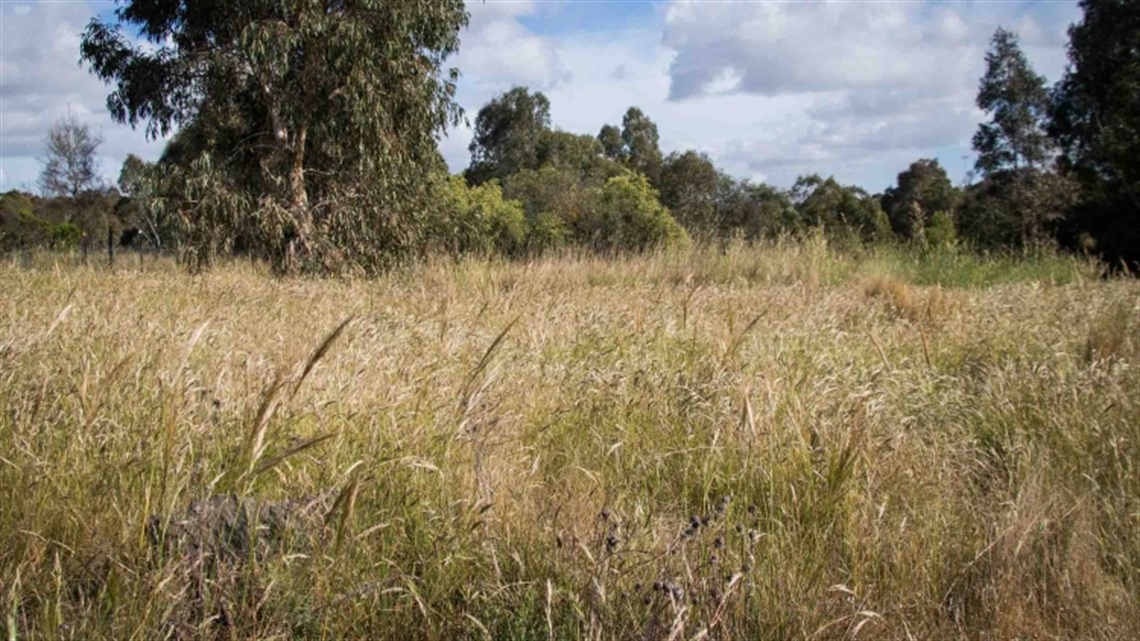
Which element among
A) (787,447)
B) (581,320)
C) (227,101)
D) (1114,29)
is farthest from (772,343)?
(1114,29)

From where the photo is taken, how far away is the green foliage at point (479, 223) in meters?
17.6

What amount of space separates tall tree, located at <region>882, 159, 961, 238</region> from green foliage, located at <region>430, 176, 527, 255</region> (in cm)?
1846

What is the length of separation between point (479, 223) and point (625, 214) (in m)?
7.28

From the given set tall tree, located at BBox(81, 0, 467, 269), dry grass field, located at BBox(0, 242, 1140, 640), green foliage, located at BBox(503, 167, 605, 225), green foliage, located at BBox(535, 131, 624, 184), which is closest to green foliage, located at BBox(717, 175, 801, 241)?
green foliage, located at BBox(535, 131, 624, 184)

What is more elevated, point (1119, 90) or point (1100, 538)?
point (1119, 90)

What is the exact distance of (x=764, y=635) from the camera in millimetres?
2074

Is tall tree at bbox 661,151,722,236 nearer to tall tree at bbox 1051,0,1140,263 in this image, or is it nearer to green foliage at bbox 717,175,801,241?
green foliage at bbox 717,175,801,241

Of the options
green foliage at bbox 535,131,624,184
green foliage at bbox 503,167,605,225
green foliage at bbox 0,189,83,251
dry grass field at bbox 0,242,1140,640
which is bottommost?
dry grass field at bbox 0,242,1140,640

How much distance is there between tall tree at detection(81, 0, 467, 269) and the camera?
14422 mm

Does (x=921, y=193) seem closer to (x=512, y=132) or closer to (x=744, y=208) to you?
(x=744, y=208)

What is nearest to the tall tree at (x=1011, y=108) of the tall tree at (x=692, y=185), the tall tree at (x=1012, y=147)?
the tall tree at (x=1012, y=147)

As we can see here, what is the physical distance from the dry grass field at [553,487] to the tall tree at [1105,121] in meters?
16.6

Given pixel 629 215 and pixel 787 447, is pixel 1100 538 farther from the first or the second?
pixel 629 215

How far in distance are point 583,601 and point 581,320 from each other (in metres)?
3.49
